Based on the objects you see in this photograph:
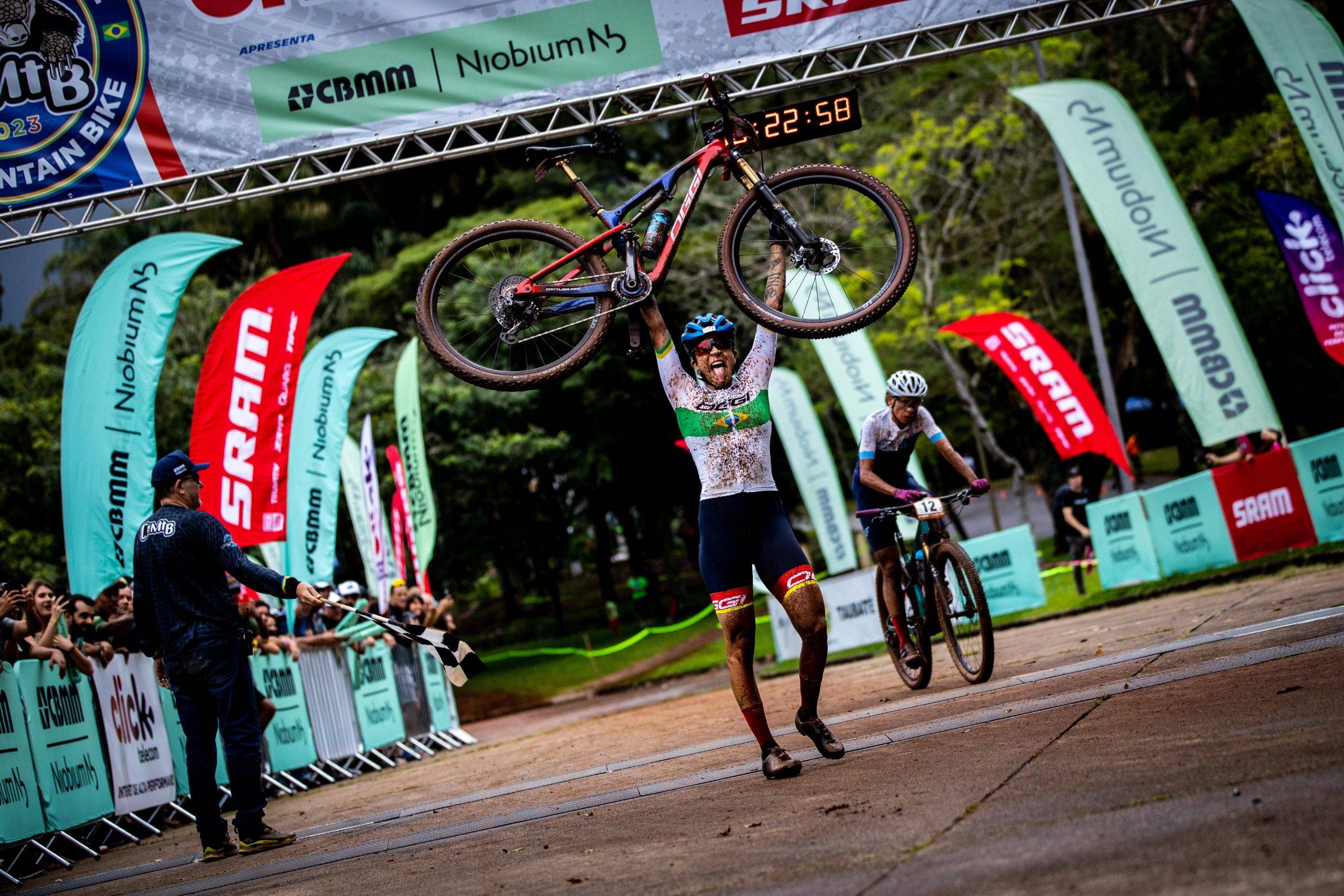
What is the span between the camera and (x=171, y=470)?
288 inches

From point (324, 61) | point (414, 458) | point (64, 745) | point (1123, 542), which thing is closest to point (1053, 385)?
point (1123, 542)

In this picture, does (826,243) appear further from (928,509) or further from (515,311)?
(928,509)

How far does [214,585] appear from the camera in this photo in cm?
729

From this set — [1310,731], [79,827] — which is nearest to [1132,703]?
[1310,731]

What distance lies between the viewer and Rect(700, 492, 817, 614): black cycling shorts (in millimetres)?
6336

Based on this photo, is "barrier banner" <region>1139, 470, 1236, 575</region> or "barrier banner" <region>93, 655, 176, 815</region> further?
"barrier banner" <region>1139, 470, 1236, 575</region>

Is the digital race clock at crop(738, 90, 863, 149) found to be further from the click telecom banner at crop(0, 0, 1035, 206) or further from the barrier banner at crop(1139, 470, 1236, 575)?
the barrier banner at crop(1139, 470, 1236, 575)

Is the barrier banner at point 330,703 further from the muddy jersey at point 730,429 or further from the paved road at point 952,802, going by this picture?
the muddy jersey at point 730,429

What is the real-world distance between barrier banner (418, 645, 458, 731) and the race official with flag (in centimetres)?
932

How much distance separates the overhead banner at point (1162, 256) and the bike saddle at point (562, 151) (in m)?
7.58

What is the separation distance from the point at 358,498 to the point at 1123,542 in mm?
11516

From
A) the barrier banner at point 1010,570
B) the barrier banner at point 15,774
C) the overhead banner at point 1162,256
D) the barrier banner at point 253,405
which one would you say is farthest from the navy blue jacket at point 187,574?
the barrier banner at point 1010,570

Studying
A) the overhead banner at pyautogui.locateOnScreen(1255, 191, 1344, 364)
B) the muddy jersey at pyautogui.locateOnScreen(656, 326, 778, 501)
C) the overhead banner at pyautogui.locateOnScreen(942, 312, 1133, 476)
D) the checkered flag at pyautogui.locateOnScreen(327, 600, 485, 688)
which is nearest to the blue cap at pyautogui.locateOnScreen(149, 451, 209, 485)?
the checkered flag at pyautogui.locateOnScreen(327, 600, 485, 688)

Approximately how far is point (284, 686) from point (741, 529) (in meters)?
7.49
